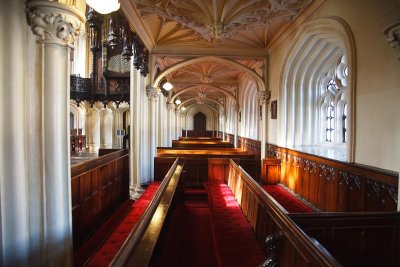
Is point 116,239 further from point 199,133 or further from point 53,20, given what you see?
point 199,133

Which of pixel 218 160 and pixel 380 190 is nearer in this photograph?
pixel 380 190

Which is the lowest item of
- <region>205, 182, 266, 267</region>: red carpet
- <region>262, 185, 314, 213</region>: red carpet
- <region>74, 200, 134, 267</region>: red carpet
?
<region>74, 200, 134, 267</region>: red carpet

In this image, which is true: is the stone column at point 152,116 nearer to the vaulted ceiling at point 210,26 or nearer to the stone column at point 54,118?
the vaulted ceiling at point 210,26

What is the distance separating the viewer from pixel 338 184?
15.0 feet

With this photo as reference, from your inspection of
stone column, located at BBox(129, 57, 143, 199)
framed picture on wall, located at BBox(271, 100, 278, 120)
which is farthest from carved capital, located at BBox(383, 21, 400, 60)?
stone column, located at BBox(129, 57, 143, 199)

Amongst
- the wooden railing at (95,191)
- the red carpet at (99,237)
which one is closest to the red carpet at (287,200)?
the red carpet at (99,237)

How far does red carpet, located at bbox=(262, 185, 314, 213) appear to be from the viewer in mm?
5387

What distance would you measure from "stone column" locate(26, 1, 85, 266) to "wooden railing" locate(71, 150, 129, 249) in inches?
57.0

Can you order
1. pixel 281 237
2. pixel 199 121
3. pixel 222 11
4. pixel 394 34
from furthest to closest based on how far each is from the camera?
pixel 199 121 < pixel 222 11 < pixel 394 34 < pixel 281 237

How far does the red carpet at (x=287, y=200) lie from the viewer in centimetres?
539

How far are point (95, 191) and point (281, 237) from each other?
11.4 feet

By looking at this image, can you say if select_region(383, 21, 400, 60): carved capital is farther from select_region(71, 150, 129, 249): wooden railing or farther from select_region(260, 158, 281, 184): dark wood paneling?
select_region(260, 158, 281, 184): dark wood paneling

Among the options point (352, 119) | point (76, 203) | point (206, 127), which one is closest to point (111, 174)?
point (76, 203)

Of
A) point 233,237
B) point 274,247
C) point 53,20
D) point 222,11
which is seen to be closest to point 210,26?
point 222,11
